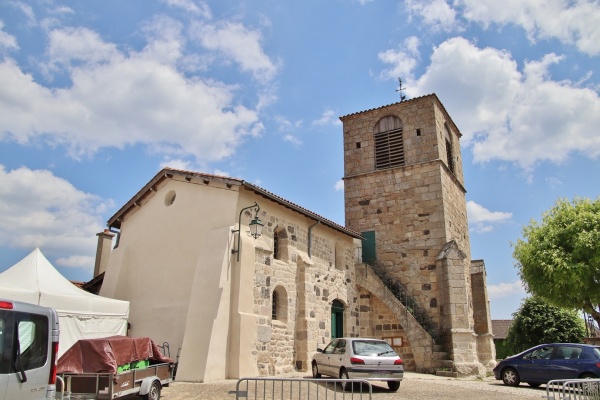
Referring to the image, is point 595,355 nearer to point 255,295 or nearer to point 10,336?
point 255,295

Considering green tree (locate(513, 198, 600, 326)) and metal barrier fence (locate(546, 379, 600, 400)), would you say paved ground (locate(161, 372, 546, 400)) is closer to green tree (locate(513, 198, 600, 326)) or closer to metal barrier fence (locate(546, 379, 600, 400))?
metal barrier fence (locate(546, 379, 600, 400))

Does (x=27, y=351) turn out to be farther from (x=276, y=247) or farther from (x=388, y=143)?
(x=388, y=143)

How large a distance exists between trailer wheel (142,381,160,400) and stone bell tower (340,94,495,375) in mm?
11456

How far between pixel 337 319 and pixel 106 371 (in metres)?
10.7

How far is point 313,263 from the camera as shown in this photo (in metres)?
16.7

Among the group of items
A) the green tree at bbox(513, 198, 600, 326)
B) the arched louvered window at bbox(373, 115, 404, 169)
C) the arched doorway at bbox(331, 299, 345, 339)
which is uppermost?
the arched louvered window at bbox(373, 115, 404, 169)

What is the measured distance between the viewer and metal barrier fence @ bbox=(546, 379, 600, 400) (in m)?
7.27

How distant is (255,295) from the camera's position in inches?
545

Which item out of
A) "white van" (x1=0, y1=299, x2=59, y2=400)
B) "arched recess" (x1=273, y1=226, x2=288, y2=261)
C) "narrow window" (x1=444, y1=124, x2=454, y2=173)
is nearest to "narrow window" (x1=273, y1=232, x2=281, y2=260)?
"arched recess" (x1=273, y1=226, x2=288, y2=261)

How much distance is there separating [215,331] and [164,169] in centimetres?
572

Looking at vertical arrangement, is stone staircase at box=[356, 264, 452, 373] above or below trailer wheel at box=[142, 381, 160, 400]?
above

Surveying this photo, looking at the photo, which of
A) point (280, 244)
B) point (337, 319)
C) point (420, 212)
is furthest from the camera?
→ point (420, 212)

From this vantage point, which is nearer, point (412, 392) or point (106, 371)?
point (106, 371)

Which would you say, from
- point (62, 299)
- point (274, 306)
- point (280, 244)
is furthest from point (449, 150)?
point (62, 299)
